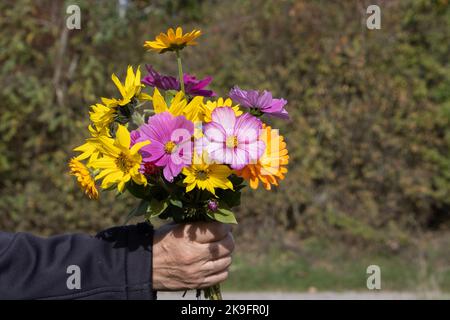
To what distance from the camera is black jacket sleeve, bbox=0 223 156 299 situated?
1.61 m

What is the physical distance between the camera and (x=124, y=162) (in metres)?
1.58

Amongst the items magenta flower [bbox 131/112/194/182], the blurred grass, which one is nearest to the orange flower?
magenta flower [bbox 131/112/194/182]

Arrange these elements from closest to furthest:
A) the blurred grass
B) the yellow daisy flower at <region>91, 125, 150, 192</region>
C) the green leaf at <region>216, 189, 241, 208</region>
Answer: the yellow daisy flower at <region>91, 125, 150, 192</region>
the green leaf at <region>216, 189, 241, 208</region>
the blurred grass

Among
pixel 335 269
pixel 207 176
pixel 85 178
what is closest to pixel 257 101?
pixel 207 176


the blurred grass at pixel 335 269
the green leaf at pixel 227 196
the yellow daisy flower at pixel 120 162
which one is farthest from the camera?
the blurred grass at pixel 335 269

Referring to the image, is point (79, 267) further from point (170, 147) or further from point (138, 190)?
point (170, 147)

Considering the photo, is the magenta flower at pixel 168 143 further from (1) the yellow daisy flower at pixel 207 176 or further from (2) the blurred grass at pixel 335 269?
(2) the blurred grass at pixel 335 269

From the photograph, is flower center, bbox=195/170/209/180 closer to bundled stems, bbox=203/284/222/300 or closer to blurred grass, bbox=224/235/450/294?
bundled stems, bbox=203/284/222/300

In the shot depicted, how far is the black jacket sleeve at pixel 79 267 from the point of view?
1611 mm

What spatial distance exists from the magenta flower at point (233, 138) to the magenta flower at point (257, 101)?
58 millimetres

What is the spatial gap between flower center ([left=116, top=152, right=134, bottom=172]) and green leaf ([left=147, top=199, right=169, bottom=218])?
0.11m

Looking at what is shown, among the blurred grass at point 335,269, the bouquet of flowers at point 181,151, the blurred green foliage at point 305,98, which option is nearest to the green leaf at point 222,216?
the bouquet of flowers at point 181,151

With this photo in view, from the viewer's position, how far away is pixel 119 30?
6773mm
